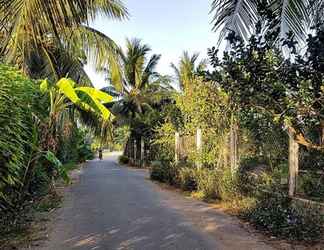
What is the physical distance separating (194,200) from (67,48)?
21.5 ft

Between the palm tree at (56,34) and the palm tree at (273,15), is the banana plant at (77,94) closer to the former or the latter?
the palm tree at (56,34)

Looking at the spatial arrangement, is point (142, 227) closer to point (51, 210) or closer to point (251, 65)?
point (51, 210)

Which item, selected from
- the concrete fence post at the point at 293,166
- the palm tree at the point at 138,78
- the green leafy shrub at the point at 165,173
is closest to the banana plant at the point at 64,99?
the concrete fence post at the point at 293,166

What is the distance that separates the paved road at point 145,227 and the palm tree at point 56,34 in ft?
12.2

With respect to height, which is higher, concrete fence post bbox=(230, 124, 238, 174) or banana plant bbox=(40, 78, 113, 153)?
banana plant bbox=(40, 78, 113, 153)

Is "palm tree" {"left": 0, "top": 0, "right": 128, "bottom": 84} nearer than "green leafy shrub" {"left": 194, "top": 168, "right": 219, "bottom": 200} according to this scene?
Yes

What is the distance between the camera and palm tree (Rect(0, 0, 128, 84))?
7391 mm

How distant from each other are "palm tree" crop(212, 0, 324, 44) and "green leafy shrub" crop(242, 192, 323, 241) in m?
3.23

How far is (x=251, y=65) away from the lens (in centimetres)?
516

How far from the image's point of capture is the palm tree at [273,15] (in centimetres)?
543

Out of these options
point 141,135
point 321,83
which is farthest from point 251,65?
point 141,135

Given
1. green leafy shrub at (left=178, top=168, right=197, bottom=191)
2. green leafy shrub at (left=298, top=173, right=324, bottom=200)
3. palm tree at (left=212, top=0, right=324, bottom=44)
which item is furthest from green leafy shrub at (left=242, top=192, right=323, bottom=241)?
green leafy shrub at (left=178, top=168, right=197, bottom=191)

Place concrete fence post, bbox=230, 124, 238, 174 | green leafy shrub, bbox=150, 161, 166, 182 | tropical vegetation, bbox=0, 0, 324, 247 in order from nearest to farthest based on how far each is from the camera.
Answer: tropical vegetation, bbox=0, 0, 324, 247 → concrete fence post, bbox=230, 124, 238, 174 → green leafy shrub, bbox=150, 161, 166, 182

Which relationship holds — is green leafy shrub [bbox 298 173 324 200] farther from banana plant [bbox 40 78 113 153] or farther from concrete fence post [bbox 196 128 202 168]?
concrete fence post [bbox 196 128 202 168]
